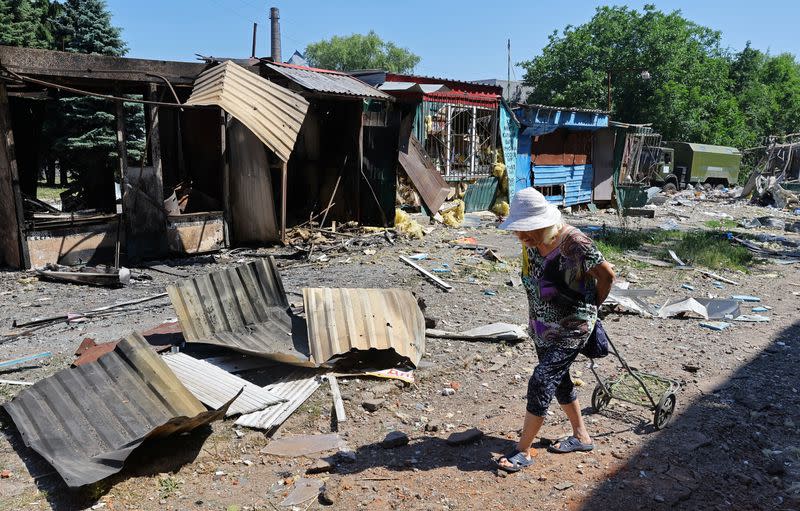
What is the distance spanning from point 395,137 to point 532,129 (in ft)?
20.0

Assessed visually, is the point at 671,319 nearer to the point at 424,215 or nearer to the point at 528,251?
A: the point at 528,251

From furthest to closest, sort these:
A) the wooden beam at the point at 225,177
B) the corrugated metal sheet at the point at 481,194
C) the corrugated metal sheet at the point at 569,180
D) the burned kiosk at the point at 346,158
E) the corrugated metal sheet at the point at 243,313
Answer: the corrugated metal sheet at the point at 569,180
the corrugated metal sheet at the point at 481,194
the burned kiosk at the point at 346,158
the wooden beam at the point at 225,177
the corrugated metal sheet at the point at 243,313

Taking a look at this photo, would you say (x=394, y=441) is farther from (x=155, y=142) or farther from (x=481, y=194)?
(x=481, y=194)

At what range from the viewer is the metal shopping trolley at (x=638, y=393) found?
151 inches

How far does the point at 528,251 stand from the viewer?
10.8 feet

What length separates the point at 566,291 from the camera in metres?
3.13

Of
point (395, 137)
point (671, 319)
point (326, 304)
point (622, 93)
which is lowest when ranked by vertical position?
point (671, 319)

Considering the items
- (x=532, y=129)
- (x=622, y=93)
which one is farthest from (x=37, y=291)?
(x=622, y=93)

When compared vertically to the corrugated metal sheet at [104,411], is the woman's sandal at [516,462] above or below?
below

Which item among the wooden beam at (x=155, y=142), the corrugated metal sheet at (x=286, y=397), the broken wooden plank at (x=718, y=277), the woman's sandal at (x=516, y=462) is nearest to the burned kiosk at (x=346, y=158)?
the wooden beam at (x=155, y=142)

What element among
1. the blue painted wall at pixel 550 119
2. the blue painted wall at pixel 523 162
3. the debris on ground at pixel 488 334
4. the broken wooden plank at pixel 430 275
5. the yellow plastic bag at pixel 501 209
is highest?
the blue painted wall at pixel 550 119

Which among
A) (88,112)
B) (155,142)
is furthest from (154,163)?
(88,112)

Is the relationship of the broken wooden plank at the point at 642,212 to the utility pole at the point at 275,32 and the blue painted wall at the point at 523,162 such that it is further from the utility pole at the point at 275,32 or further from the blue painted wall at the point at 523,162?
the utility pole at the point at 275,32

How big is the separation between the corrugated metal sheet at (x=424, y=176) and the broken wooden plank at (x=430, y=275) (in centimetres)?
379
